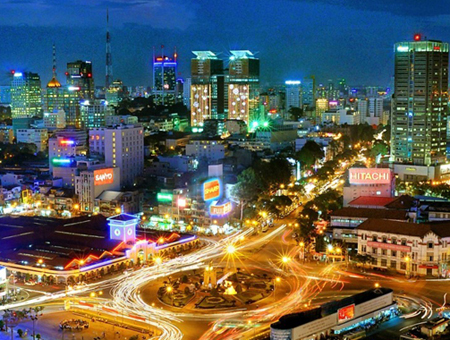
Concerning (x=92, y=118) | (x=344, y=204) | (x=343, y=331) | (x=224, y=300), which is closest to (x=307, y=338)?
(x=343, y=331)

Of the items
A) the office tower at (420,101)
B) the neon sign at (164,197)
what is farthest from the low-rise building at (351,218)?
the office tower at (420,101)

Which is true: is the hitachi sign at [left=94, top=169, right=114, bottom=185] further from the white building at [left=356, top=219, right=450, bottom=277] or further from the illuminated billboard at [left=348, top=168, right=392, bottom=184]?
the white building at [left=356, top=219, right=450, bottom=277]

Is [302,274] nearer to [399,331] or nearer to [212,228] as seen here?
[399,331]

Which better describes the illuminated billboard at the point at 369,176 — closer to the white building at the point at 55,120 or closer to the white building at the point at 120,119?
the white building at the point at 120,119

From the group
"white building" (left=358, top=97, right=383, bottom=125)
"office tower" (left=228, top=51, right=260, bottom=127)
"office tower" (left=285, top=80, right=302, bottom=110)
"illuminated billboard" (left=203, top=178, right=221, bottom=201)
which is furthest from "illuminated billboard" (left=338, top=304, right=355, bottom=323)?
"office tower" (left=285, top=80, right=302, bottom=110)

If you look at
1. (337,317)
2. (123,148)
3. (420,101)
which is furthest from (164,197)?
(420,101)

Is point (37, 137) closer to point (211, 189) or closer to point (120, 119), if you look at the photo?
point (120, 119)
